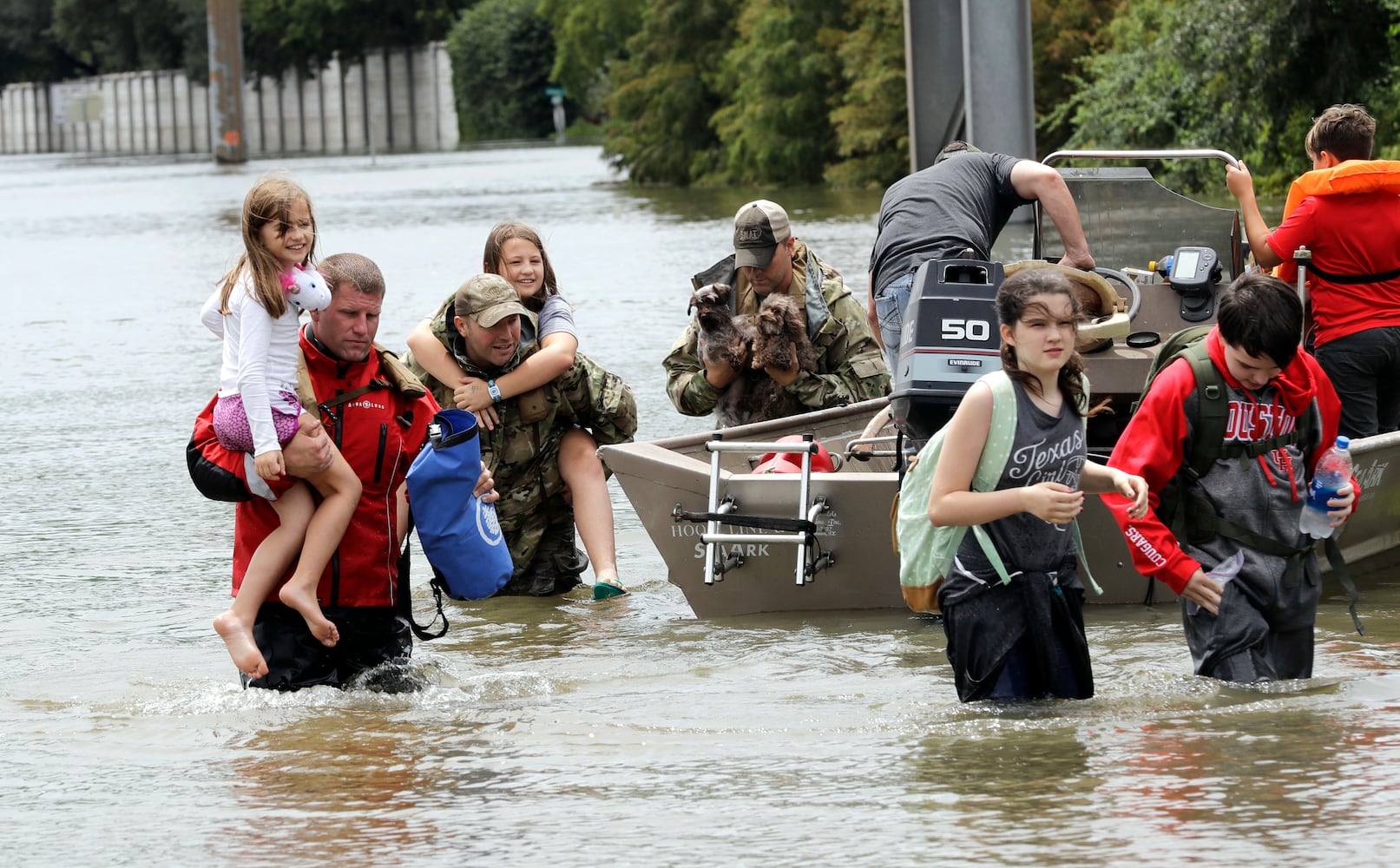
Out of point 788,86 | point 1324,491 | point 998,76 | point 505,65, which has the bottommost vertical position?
point 1324,491

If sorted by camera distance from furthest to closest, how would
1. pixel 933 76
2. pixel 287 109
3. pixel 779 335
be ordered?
pixel 287 109 → pixel 933 76 → pixel 779 335

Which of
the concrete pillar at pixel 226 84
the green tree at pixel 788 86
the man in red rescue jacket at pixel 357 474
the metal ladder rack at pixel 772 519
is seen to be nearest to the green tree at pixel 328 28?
the concrete pillar at pixel 226 84

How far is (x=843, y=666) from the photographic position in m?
6.91

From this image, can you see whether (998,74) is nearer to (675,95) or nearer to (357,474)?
(357,474)

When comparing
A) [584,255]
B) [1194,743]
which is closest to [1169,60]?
[584,255]

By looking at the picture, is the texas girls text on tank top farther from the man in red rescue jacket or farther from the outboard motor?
the man in red rescue jacket

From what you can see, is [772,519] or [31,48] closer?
[772,519]

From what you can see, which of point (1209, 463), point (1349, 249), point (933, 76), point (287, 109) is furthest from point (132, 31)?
point (1209, 463)

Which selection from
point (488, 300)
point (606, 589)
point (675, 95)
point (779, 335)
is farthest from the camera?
A: point (675, 95)

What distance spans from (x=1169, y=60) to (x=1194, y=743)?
79.1ft

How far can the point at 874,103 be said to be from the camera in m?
43.0

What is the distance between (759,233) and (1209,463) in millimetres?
3184

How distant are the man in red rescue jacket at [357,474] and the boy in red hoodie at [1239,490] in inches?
81.4

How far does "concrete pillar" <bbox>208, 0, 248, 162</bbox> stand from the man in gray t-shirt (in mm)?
81252
